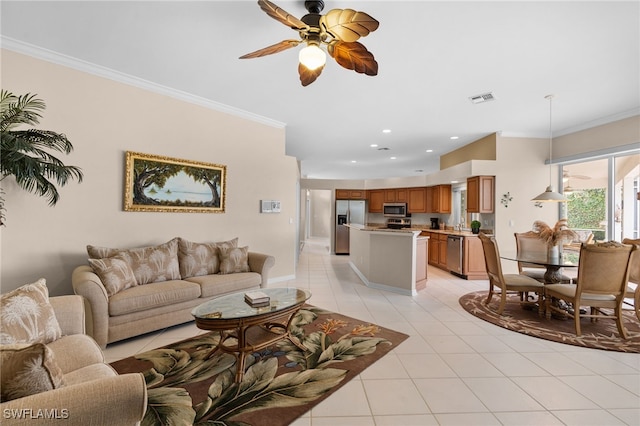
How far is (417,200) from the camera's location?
837cm

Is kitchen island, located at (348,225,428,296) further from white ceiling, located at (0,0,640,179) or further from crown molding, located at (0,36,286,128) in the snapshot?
crown molding, located at (0,36,286,128)

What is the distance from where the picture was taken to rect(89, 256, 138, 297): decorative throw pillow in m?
2.77

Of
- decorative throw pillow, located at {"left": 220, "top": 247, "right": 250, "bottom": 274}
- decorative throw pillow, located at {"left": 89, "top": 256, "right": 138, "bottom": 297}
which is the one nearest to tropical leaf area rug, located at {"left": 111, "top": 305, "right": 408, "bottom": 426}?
decorative throw pillow, located at {"left": 89, "top": 256, "right": 138, "bottom": 297}

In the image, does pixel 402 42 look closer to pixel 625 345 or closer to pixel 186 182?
pixel 186 182

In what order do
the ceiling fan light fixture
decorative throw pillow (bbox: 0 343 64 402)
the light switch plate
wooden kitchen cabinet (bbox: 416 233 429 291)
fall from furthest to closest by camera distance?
the light switch plate, wooden kitchen cabinet (bbox: 416 233 429 291), the ceiling fan light fixture, decorative throw pillow (bbox: 0 343 64 402)

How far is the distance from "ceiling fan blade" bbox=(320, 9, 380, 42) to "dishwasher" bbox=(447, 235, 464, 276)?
4935mm

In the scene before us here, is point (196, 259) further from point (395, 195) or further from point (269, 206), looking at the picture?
point (395, 195)

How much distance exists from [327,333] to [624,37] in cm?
404

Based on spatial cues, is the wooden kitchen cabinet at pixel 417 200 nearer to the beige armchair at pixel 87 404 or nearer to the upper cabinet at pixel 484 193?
the upper cabinet at pixel 484 193

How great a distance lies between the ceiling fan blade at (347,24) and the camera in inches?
70.8

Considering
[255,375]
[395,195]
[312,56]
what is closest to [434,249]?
[395,195]

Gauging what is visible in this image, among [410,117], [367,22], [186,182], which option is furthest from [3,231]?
[410,117]

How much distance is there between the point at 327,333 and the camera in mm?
3023

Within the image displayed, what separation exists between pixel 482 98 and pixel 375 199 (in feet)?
18.5
